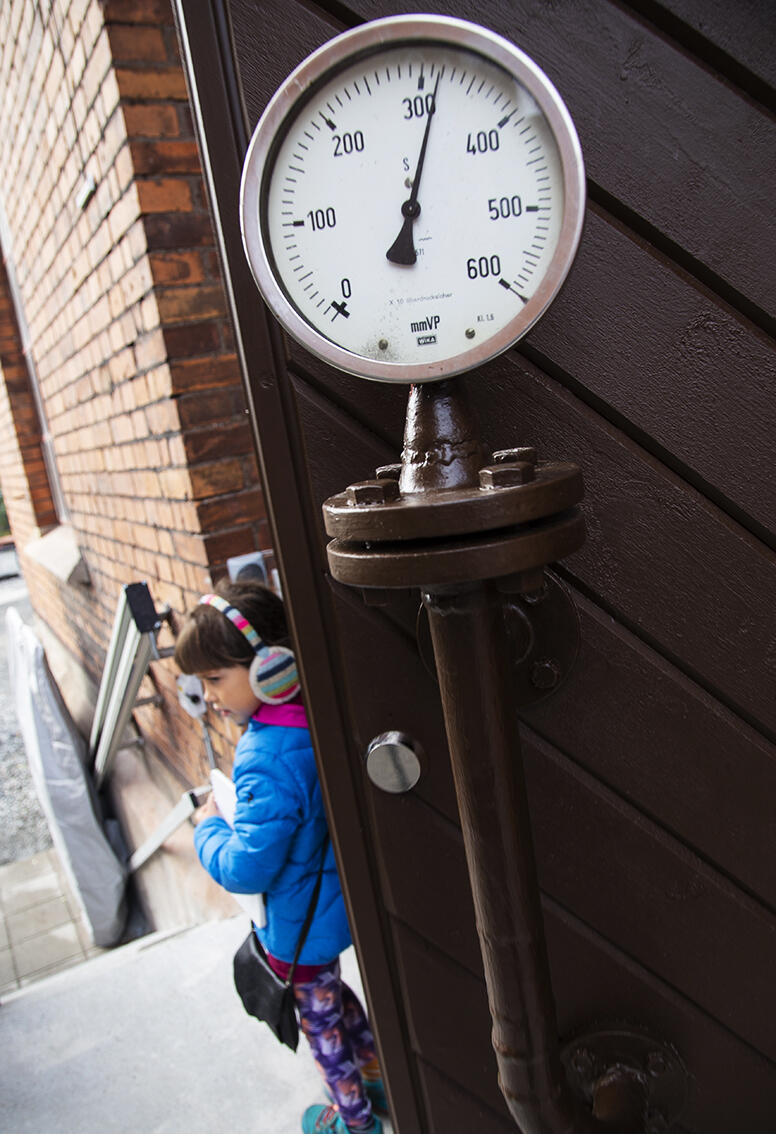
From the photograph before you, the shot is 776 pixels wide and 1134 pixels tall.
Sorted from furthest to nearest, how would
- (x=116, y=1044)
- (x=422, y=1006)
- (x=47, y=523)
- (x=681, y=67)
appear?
(x=47, y=523) → (x=116, y=1044) → (x=422, y=1006) → (x=681, y=67)

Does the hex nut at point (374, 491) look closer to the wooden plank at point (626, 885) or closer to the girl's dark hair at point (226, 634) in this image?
the wooden plank at point (626, 885)

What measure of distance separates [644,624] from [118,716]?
2.65 meters

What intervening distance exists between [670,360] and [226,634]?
1.15 m

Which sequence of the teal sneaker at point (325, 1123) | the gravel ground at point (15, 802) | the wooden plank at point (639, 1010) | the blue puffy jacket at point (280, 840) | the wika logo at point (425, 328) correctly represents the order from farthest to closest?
the gravel ground at point (15, 802), the teal sneaker at point (325, 1123), the blue puffy jacket at point (280, 840), the wooden plank at point (639, 1010), the wika logo at point (425, 328)

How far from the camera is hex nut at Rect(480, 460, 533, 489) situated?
0.64m

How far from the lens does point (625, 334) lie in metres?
0.87

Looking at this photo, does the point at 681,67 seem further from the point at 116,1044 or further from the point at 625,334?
the point at 116,1044

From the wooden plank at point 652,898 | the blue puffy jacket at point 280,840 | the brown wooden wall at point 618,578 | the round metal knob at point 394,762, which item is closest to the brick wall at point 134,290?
the blue puffy jacket at point 280,840

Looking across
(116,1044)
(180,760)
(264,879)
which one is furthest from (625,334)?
(180,760)

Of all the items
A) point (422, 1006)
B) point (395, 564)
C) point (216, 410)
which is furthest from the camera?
point (216, 410)

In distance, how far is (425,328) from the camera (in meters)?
0.72

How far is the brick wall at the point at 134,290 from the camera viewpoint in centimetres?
189

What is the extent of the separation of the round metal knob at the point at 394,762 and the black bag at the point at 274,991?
0.82 m

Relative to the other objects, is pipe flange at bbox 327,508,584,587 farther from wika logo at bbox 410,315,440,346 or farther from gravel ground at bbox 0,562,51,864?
gravel ground at bbox 0,562,51,864
